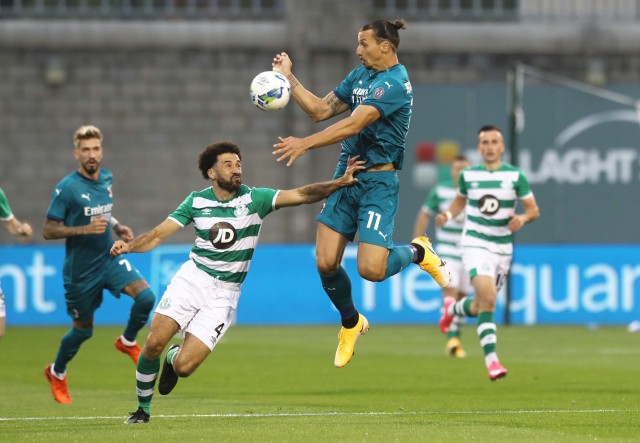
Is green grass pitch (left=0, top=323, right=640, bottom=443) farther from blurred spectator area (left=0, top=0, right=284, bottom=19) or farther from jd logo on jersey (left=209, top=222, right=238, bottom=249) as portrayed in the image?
blurred spectator area (left=0, top=0, right=284, bottom=19)

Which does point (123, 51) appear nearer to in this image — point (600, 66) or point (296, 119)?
point (296, 119)

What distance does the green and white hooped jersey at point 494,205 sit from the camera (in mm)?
14039

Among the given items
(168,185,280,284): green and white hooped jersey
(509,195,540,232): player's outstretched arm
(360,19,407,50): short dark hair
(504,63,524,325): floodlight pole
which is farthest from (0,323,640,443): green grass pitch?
(360,19,407,50): short dark hair

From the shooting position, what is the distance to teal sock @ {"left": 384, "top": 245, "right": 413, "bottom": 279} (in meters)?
10.6

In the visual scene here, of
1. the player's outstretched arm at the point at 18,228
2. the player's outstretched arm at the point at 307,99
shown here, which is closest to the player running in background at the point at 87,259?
the player's outstretched arm at the point at 18,228

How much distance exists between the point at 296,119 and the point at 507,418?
17.0m

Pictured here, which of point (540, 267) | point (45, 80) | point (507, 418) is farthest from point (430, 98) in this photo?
point (507, 418)

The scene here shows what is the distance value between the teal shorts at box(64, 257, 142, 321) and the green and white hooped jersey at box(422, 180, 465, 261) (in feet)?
20.7

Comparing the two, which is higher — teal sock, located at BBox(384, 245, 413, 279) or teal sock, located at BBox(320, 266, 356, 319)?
teal sock, located at BBox(384, 245, 413, 279)

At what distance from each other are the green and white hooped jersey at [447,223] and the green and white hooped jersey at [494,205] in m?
3.88

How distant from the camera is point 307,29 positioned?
26516mm

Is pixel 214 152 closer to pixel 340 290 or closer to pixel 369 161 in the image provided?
pixel 369 161

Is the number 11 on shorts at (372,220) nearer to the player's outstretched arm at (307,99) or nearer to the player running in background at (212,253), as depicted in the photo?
the player running in background at (212,253)

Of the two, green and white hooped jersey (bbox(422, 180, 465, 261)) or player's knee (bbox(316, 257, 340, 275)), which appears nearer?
player's knee (bbox(316, 257, 340, 275))
